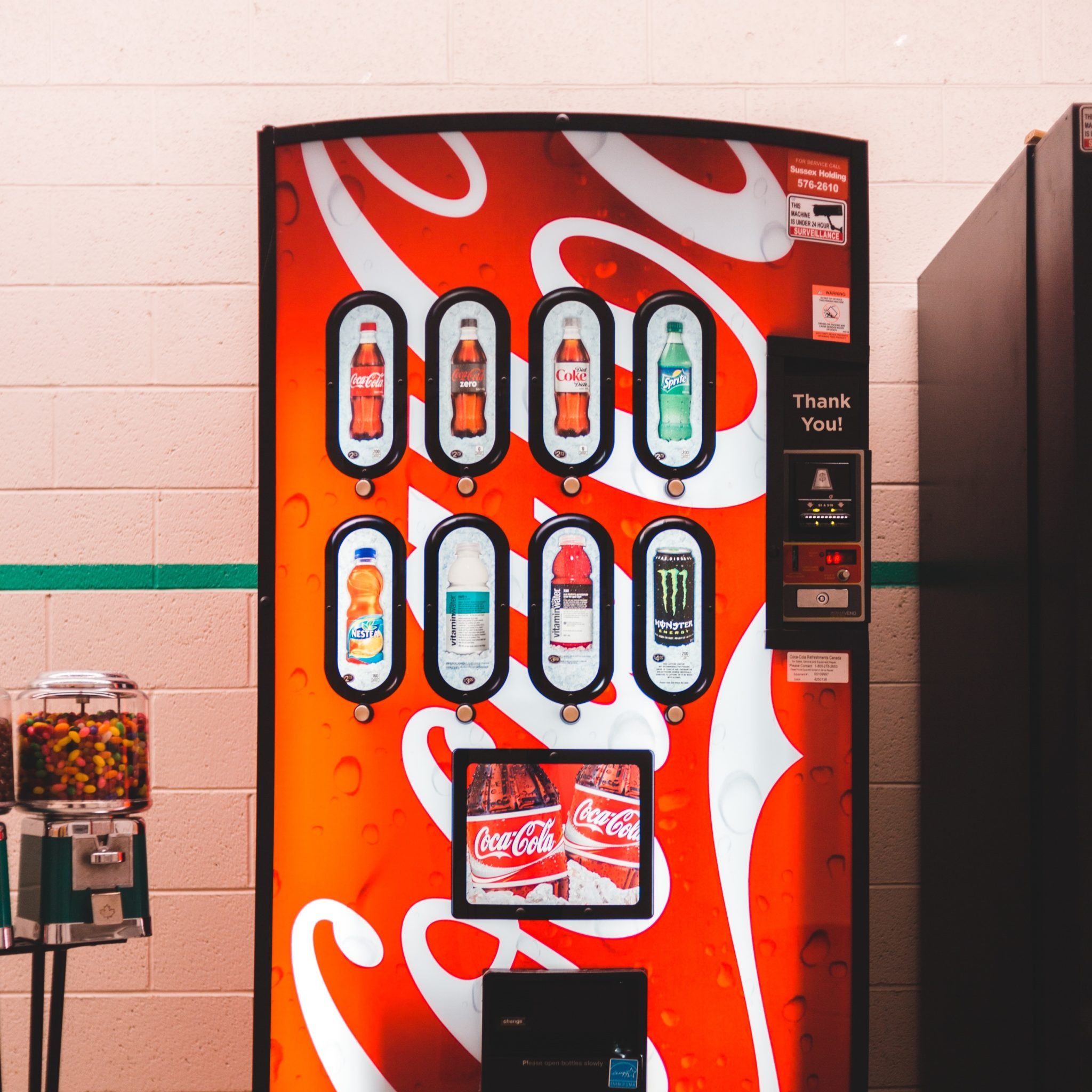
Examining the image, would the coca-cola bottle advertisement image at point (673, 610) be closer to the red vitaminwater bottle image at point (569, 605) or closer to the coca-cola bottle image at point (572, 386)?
the red vitaminwater bottle image at point (569, 605)

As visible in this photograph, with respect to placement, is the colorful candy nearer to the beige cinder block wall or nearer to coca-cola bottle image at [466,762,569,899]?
coca-cola bottle image at [466,762,569,899]

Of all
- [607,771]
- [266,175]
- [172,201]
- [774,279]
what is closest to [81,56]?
[172,201]

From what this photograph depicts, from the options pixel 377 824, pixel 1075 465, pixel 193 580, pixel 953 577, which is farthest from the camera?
pixel 193 580

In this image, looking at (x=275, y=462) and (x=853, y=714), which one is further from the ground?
(x=275, y=462)

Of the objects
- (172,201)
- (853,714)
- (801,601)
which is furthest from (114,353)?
(853,714)

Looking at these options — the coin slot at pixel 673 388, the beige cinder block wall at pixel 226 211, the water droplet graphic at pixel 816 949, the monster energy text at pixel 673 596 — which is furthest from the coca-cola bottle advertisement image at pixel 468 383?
the water droplet graphic at pixel 816 949

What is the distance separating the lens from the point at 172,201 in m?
1.95

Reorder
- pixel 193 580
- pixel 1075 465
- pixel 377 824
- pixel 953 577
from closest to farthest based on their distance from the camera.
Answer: pixel 1075 465 < pixel 377 824 < pixel 953 577 < pixel 193 580

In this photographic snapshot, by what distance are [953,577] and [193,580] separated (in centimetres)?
150

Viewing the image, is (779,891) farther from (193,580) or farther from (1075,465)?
(193,580)

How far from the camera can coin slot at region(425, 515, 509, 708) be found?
142cm

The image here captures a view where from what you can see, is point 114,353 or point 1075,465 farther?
point 114,353

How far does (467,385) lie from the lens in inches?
56.1

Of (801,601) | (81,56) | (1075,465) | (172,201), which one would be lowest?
(801,601)
